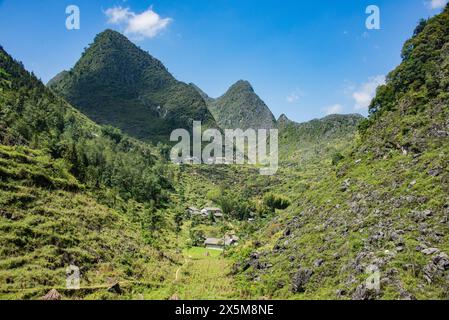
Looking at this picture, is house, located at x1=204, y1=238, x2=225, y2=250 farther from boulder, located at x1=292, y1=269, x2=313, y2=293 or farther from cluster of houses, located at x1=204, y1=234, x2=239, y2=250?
boulder, located at x1=292, y1=269, x2=313, y2=293

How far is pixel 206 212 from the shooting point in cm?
11625

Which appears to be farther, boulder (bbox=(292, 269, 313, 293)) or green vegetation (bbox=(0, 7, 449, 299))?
boulder (bbox=(292, 269, 313, 293))

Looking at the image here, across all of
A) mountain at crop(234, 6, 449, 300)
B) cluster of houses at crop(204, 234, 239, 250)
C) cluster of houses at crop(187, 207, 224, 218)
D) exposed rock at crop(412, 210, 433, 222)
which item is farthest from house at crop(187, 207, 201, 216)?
exposed rock at crop(412, 210, 433, 222)

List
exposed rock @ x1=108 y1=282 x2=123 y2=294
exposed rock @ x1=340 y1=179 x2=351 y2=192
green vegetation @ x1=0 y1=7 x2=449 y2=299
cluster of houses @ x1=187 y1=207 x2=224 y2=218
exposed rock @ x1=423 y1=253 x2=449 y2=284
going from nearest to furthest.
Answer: exposed rock @ x1=423 y1=253 x2=449 y2=284 < green vegetation @ x1=0 y1=7 x2=449 y2=299 < exposed rock @ x1=108 y1=282 x2=123 y2=294 < exposed rock @ x1=340 y1=179 x2=351 y2=192 < cluster of houses @ x1=187 y1=207 x2=224 y2=218

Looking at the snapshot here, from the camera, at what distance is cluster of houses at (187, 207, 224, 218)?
11312 cm

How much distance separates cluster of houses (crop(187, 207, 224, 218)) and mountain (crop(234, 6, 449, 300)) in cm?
4601

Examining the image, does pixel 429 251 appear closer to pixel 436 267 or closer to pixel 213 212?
pixel 436 267

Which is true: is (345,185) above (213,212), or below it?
above

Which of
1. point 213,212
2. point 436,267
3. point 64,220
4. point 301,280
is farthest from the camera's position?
point 213,212

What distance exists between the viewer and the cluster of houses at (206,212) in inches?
4454

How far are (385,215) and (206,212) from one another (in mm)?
79988

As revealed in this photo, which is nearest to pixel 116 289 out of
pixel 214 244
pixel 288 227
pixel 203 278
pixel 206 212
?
pixel 203 278
